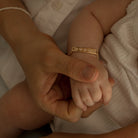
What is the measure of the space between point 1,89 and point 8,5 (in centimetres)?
33

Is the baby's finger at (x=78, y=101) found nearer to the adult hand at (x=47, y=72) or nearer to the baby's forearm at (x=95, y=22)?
the adult hand at (x=47, y=72)

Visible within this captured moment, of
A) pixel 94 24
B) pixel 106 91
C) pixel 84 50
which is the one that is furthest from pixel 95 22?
pixel 106 91

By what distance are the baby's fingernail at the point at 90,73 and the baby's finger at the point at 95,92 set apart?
0.28 feet

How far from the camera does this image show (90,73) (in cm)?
41

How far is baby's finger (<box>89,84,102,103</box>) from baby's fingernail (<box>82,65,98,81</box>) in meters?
0.08

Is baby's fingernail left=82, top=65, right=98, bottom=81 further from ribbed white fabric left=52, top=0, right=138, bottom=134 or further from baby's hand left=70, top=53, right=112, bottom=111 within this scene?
ribbed white fabric left=52, top=0, right=138, bottom=134

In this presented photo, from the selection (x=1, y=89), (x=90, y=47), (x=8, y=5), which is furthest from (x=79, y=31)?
(x=1, y=89)

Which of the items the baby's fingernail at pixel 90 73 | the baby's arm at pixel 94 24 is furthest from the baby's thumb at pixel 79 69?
the baby's arm at pixel 94 24

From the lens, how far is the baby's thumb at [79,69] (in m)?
0.42

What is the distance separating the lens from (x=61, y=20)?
0.72 metres

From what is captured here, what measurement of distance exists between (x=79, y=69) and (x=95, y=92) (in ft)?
0.34

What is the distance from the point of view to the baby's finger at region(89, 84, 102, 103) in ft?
1.63

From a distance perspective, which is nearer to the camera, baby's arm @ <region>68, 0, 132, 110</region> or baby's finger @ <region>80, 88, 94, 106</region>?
baby's finger @ <region>80, 88, 94, 106</region>

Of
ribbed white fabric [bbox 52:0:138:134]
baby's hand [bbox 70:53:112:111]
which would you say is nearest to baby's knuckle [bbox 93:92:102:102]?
baby's hand [bbox 70:53:112:111]
